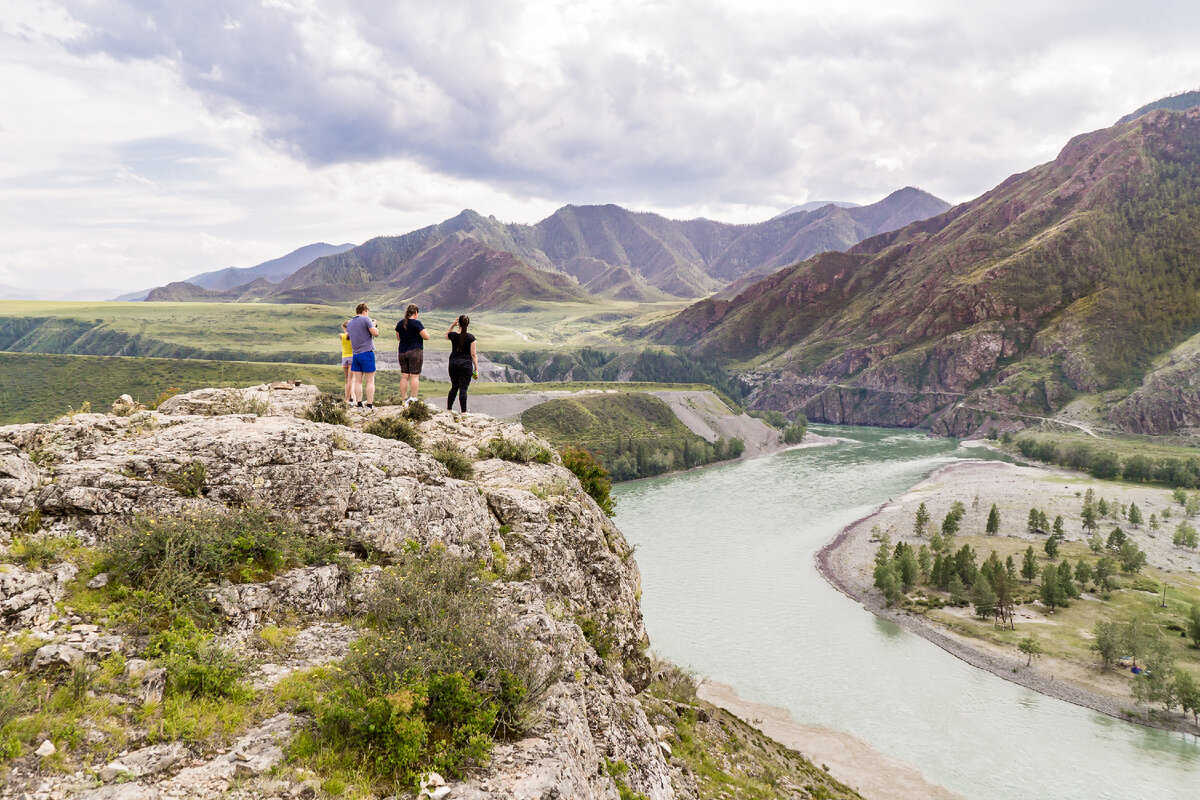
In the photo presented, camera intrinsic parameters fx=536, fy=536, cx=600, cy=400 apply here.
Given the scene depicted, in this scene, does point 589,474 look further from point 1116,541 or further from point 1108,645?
point 1116,541

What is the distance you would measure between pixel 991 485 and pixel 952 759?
280ft

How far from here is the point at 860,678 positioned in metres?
44.8

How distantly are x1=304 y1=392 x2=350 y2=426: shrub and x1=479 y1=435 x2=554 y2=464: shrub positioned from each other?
14.1 ft

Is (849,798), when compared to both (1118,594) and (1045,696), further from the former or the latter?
(1118,594)

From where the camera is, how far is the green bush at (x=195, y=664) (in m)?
7.02

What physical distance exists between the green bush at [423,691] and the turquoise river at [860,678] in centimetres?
3957

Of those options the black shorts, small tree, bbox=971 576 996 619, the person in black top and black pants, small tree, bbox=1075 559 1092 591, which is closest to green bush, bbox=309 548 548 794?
the person in black top and black pants

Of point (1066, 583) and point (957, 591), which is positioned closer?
point (1066, 583)

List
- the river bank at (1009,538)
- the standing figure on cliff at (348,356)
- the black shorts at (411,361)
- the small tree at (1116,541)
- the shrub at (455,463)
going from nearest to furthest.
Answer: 1. the shrub at (455,463)
2. the standing figure on cliff at (348,356)
3. the black shorts at (411,361)
4. the river bank at (1009,538)
5. the small tree at (1116,541)

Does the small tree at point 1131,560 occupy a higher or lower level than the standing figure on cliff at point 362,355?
lower

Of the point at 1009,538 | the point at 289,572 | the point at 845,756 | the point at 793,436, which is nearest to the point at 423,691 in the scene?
the point at 289,572

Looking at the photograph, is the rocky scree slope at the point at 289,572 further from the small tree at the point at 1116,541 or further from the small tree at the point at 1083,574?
the small tree at the point at 1116,541

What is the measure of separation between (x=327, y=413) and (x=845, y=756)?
127ft

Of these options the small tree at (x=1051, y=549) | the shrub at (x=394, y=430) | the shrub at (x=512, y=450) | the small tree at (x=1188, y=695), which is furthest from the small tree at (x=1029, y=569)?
the shrub at (x=394, y=430)
